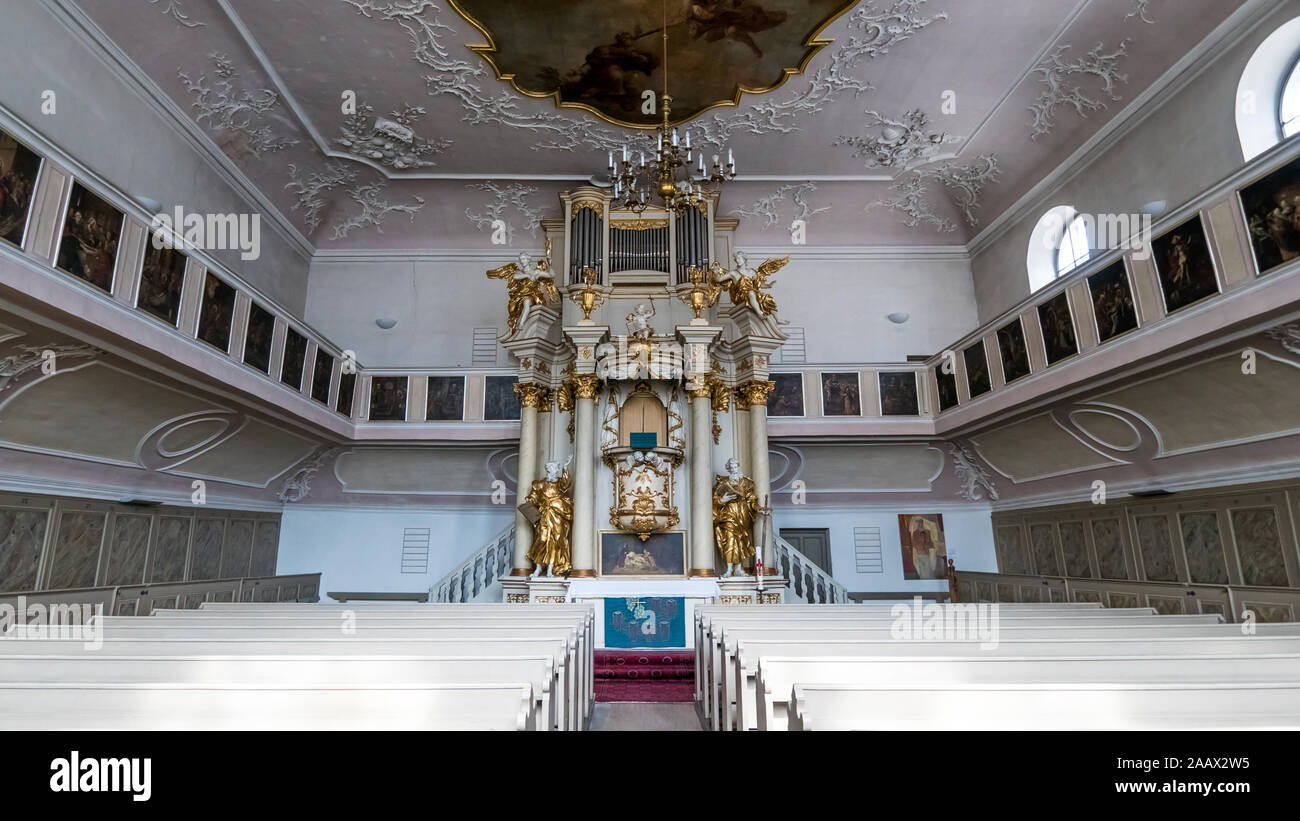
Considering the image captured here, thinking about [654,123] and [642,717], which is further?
[654,123]

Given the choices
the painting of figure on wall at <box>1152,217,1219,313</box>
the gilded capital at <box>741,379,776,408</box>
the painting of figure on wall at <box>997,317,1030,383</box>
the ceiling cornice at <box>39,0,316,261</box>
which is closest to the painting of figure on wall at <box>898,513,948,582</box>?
the painting of figure on wall at <box>997,317,1030,383</box>

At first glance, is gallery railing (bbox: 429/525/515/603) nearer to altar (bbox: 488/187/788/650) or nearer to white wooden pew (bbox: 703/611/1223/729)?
altar (bbox: 488/187/788/650)

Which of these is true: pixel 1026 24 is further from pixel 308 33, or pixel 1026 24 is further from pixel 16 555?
pixel 16 555

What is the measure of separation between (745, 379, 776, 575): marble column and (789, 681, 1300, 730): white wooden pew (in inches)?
333

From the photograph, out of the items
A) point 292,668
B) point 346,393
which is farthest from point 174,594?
point 292,668

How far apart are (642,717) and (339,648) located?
3211mm

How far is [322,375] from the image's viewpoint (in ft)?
37.8

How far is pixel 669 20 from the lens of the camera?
10219mm

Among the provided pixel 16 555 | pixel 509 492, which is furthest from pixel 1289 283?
pixel 16 555

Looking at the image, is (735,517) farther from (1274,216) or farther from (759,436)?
(1274,216)

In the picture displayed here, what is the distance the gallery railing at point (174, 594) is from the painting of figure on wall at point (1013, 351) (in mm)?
12647

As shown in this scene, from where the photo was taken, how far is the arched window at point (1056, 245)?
1166 cm

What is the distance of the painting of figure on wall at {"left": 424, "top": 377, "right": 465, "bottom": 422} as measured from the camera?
500 inches

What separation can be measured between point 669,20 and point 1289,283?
8380 millimetres
